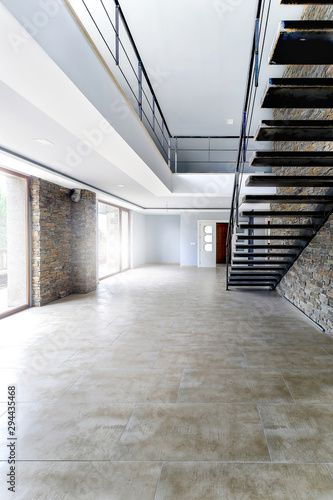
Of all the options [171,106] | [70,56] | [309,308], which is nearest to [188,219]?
[171,106]

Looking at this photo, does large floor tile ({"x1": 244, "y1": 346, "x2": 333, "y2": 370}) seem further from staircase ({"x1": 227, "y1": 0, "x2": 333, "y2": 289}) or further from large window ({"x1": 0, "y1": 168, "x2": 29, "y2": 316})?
large window ({"x1": 0, "y1": 168, "x2": 29, "y2": 316})

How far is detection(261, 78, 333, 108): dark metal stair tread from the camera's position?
6.80ft

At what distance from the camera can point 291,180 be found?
3.70 meters

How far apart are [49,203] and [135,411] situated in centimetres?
477

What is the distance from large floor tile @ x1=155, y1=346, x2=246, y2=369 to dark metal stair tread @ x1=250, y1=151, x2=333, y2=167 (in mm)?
2094

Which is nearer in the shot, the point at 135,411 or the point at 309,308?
the point at 135,411

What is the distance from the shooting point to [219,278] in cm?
949

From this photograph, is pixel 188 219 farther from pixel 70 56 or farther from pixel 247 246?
pixel 70 56

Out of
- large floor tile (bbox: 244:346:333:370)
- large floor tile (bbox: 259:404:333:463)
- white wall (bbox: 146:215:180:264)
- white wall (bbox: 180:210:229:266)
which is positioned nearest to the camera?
large floor tile (bbox: 259:404:333:463)

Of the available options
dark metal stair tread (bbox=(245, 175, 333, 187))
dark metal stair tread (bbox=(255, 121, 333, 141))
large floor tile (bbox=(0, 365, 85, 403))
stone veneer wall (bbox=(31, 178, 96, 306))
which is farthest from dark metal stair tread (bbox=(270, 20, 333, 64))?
stone veneer wall (bbox=(31, 178, 96, 306))

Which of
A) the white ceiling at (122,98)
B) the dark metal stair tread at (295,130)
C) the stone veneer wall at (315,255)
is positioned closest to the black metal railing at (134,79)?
the white ceiling at (122,98)

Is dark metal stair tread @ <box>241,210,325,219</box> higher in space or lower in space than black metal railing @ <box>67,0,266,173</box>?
lower

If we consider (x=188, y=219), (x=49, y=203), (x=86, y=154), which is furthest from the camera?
(x=188, y=219)

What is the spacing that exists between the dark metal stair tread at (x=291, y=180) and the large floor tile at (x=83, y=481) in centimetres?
299
